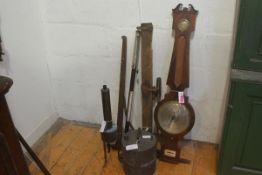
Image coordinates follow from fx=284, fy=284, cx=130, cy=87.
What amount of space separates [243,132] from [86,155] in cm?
110

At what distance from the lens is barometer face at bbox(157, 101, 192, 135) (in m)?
1.80

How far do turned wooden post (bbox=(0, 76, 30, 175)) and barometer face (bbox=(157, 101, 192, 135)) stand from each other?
94cm

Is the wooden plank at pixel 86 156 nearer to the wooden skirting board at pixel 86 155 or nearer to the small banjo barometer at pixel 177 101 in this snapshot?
the wooden skirting board at pixel 86 155

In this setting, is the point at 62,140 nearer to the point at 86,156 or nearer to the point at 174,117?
the point at 86,156

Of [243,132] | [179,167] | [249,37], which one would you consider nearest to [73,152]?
[179,167]

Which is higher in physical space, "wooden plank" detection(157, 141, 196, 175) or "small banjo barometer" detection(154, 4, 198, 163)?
"small banjo barometer" detection(154, 4, 198, 163)

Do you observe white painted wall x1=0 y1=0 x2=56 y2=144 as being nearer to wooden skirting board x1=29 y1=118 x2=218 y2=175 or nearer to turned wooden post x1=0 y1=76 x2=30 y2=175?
wooden skirting board x1=29 y1=118 x2=218 y2=175

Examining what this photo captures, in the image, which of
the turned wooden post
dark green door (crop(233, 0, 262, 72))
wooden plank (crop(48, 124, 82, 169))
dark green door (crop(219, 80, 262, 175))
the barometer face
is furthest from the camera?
wooden plank (crop(48, 124, 82, 169))

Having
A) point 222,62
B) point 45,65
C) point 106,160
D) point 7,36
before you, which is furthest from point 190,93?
point 7,36

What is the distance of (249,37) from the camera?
1361 millimetres

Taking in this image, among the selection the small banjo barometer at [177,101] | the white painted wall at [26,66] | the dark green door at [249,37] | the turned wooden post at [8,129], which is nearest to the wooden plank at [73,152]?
the white painted wall at [26,66]

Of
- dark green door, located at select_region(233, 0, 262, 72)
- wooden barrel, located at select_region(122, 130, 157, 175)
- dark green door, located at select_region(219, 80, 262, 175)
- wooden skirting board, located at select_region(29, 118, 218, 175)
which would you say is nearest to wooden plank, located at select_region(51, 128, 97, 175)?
wooden skirting board, located at select_region(29, 118, 218, 175)

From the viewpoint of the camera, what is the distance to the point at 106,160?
2.00 metres

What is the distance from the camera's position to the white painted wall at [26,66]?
176 centimetres
